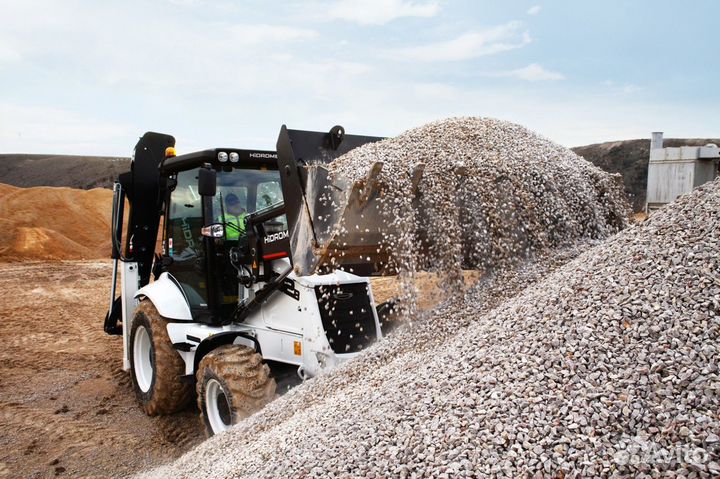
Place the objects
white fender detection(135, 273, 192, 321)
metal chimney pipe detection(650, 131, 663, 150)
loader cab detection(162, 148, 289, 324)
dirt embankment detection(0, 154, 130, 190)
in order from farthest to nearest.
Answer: dirt embankment detection(0, 154, 130, 190)
metal chimney pipe detection(650, 131, 663, 150)
white fender detection(135, 273, 192, 321)
loader cab detection(162, 148, 289, 324)

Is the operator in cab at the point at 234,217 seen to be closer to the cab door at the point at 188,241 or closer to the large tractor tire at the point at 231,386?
the cab door at the point at 188,241

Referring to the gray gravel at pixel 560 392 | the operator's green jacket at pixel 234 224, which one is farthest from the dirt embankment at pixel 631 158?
the gray gravel at pixel 560 392

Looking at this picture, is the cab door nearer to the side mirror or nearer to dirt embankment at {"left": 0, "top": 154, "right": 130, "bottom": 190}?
the side mirror

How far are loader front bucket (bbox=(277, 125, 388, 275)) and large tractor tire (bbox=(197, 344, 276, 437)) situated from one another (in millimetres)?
962

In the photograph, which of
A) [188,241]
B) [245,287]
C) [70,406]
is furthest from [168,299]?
[70,406]

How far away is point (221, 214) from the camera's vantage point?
17.1 ft

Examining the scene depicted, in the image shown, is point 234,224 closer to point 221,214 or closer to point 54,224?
point 221,214

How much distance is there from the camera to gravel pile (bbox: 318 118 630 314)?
13.5 feet

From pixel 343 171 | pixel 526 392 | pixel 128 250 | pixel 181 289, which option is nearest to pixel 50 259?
pixel 128 250

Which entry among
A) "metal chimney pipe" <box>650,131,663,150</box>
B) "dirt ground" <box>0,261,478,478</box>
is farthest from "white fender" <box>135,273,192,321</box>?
"metal chimney pipe" <box>650,131,663,150</box>

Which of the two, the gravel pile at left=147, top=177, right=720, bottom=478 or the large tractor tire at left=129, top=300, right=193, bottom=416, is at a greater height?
the gravel pile at left=147, top=177, right=720, bottom=478

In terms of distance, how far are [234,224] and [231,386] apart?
147cm

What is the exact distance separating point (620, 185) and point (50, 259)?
16.6 m

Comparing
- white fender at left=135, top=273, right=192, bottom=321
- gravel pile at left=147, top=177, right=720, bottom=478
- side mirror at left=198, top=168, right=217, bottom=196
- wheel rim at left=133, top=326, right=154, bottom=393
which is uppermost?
side mirror at left=198, top=168, right=217, bottom=196
